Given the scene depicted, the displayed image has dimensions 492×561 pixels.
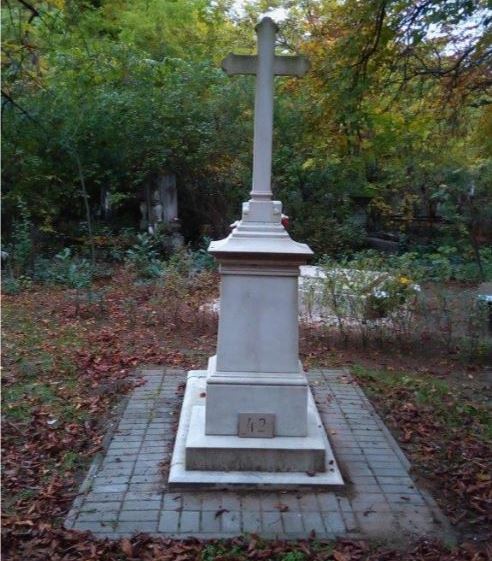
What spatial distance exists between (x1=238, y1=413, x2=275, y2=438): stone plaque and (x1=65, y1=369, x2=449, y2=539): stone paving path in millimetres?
424

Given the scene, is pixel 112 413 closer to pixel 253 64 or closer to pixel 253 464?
pixel 253 464

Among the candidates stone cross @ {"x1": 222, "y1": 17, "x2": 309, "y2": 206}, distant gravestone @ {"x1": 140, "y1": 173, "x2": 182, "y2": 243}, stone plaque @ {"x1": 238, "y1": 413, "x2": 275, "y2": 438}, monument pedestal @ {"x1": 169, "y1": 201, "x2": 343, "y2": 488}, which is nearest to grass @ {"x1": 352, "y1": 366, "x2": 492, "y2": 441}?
monument pedestal @ {"x1": 169, "y1": 201, "x2": 343, "y2": 488}

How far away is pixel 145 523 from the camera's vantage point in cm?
397

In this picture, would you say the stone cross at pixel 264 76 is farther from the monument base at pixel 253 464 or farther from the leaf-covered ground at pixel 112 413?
the leaf-covered ground at pixel 112 413

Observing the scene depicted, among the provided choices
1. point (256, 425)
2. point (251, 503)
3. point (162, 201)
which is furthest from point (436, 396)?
point (162, 201)

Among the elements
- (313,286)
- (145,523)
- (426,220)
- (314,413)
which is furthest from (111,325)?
(426,220)

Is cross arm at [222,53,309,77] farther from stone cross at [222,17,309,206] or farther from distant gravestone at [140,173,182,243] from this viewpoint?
distant gravestone at [140,173,182,243]

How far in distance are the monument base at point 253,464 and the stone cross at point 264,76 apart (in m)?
1.65

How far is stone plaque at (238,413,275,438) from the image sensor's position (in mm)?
4647

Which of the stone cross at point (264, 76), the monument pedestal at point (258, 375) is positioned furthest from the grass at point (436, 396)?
the stone cross at point (264, 76)

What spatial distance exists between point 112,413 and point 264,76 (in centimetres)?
303

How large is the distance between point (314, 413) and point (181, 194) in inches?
420

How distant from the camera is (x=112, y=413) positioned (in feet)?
19.2

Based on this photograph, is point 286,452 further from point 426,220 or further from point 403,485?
point 426,220
